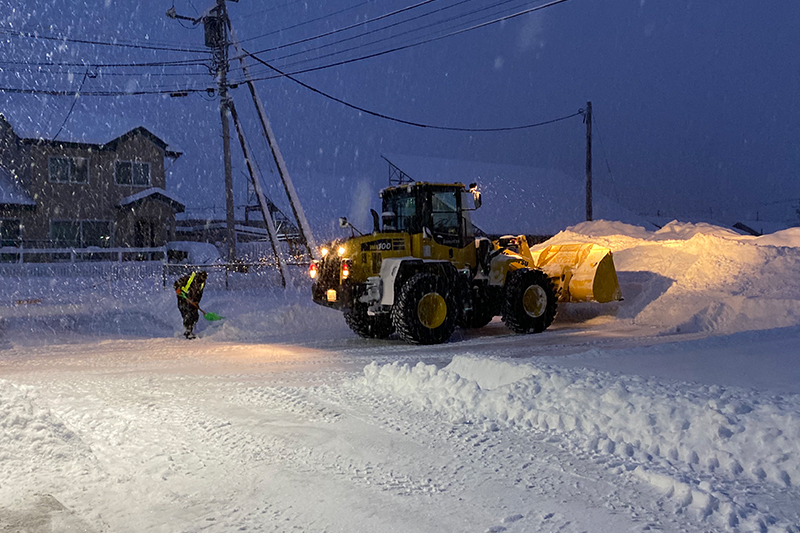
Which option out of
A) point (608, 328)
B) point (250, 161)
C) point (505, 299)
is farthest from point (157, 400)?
point (250, 161)

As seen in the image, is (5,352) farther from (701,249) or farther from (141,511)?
(701,249)

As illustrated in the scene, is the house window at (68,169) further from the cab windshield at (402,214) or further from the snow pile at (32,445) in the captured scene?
the snow pile at (32,445)

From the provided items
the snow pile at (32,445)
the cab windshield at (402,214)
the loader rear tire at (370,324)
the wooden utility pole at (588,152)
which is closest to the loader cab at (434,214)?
the cab windshield at (402,214)

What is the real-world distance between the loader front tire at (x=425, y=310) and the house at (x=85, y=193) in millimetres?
22154

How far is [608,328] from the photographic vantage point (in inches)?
526

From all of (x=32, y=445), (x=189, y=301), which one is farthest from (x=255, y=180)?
(x=32, y=445)

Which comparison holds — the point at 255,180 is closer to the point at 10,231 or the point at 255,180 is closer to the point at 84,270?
the point at 84,270

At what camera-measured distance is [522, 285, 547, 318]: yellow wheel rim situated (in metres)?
13.3

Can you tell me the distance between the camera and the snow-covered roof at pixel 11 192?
28.5 meters

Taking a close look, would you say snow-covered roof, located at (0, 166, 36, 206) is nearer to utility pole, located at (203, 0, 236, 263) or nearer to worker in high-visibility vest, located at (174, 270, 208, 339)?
utility pole, located at (203, 0, 236, 263)

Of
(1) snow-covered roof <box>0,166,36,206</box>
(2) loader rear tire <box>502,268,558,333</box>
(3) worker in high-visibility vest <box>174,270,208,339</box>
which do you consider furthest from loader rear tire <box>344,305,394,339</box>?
(1) snow-covered roof <box>0,166,36,206</box>

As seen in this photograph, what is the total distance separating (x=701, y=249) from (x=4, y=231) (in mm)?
27835

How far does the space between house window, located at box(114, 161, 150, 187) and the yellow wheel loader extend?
22.4 meters

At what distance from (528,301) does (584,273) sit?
5.44ft
